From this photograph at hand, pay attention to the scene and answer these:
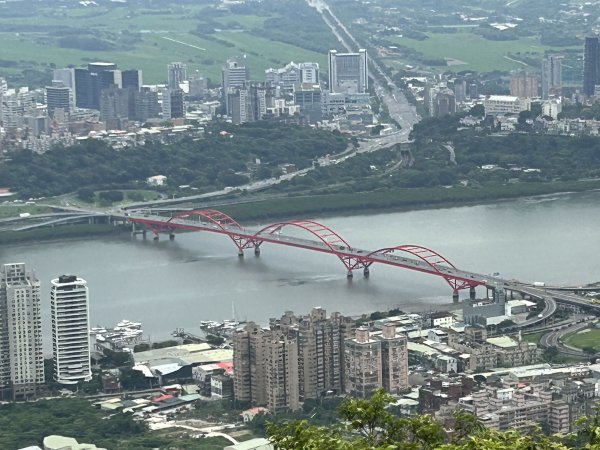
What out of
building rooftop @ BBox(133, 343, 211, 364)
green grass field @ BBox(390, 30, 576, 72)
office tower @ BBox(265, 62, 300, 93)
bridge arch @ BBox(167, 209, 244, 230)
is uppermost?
green grass field @ BBox(390, 30, 576, 72)

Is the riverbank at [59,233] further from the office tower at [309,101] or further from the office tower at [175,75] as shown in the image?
the office tower at [175,75]

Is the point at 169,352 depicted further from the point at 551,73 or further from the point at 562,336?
the point at 551,73

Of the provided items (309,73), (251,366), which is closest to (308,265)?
(251,366)

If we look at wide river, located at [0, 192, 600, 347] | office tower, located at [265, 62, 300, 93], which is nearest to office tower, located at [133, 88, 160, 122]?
office tower, located at [265, 62, 300, 93]

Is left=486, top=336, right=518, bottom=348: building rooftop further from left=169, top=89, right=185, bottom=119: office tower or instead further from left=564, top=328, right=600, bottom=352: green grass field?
left=169, top=89, right=185, bottom=119: office tower

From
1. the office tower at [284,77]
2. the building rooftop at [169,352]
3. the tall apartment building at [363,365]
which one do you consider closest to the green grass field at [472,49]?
the office tower at [284,77]

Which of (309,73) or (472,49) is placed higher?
(472,49)

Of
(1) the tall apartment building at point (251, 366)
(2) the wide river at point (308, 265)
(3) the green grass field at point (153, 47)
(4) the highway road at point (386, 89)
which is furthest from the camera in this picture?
(3) the green grass field at point (153, 47)
